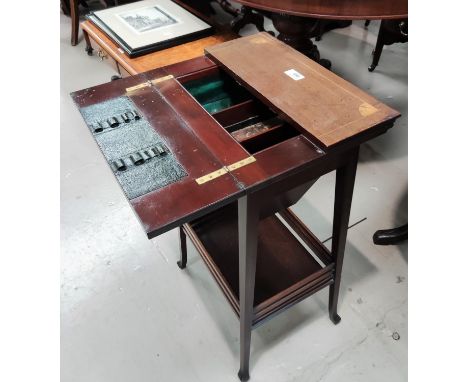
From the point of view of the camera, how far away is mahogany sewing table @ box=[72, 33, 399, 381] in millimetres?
Result: 796

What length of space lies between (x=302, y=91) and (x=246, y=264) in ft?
1.50

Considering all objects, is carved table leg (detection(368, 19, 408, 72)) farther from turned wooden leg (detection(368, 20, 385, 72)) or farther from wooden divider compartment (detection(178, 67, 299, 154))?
wooden divider compartment (detection(178, 67, 299, 154))

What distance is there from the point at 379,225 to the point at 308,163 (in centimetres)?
110

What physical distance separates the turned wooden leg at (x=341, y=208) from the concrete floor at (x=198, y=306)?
8.0 inches

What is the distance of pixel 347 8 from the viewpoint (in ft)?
4.43

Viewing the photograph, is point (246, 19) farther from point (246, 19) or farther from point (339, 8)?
point (339, 8)

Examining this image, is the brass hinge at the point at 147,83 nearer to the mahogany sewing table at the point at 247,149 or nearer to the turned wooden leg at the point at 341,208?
the mahogany sewing table at the point at 247,149

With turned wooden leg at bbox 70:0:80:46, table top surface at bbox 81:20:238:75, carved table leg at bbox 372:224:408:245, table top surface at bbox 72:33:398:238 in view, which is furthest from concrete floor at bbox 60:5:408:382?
turned wooden leg at bbox 70:0:80:46

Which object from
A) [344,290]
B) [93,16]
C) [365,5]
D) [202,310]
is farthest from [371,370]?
[93,16]

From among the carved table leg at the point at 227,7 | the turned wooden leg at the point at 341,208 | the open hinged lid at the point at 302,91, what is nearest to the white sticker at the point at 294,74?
the open hinged lid at the point at 302,91

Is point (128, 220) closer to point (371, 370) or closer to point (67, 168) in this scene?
point (67, 168)

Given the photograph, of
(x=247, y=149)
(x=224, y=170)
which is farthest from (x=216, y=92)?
(x=224, y=170)

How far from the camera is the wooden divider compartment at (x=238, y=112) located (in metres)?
0.97

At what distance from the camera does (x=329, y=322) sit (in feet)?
4.72
